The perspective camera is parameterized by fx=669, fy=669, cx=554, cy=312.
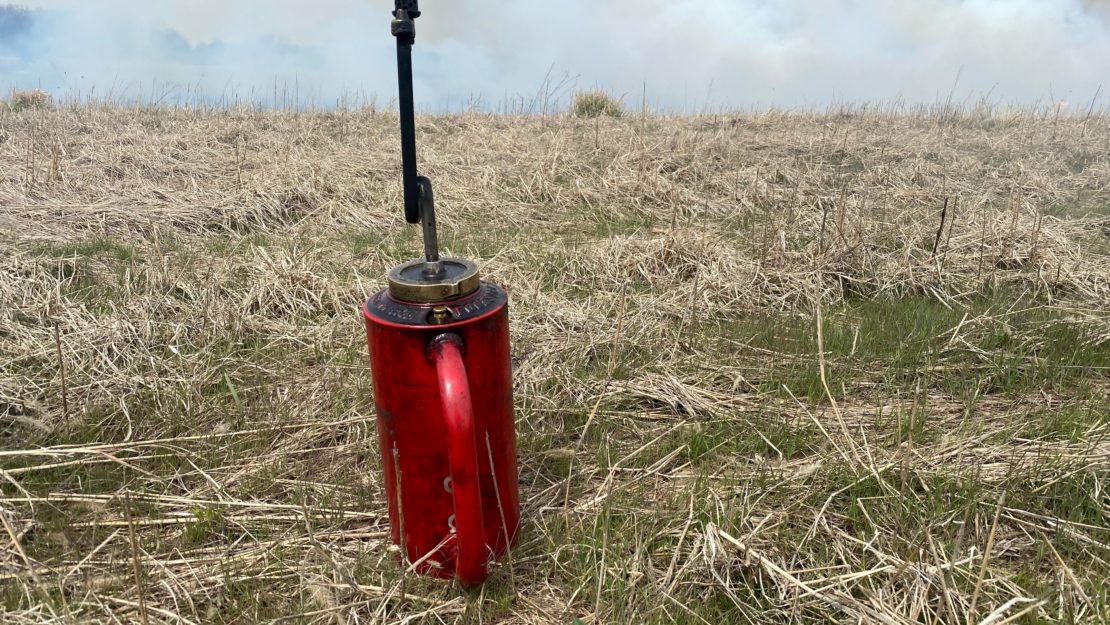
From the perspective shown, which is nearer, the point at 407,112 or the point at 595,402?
the point at 407,112

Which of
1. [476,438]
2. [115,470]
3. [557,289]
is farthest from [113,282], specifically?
[476,438]

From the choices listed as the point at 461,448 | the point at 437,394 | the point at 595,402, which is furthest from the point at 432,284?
the point at 595,402

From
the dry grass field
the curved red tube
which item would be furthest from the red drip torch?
the dry grass field

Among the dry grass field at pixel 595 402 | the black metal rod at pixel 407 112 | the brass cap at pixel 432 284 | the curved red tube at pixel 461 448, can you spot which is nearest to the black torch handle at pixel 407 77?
the black metal rod at pixel 407 112

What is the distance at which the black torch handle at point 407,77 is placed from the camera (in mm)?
1439

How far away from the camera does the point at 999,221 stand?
14.3 ft

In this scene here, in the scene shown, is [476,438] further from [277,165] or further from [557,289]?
[277,165]

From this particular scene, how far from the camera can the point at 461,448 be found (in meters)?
1.38

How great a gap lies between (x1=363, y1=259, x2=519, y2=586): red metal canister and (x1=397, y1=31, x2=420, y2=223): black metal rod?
20cm

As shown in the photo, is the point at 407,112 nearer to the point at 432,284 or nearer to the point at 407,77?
the point at 407,77

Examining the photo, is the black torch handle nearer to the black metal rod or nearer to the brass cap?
the black metal rod

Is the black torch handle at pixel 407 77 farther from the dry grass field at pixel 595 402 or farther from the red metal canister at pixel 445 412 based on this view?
the dry grass field at pixel 595 402

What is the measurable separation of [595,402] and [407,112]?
139cm

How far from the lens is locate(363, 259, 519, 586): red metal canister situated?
1.43 metres
